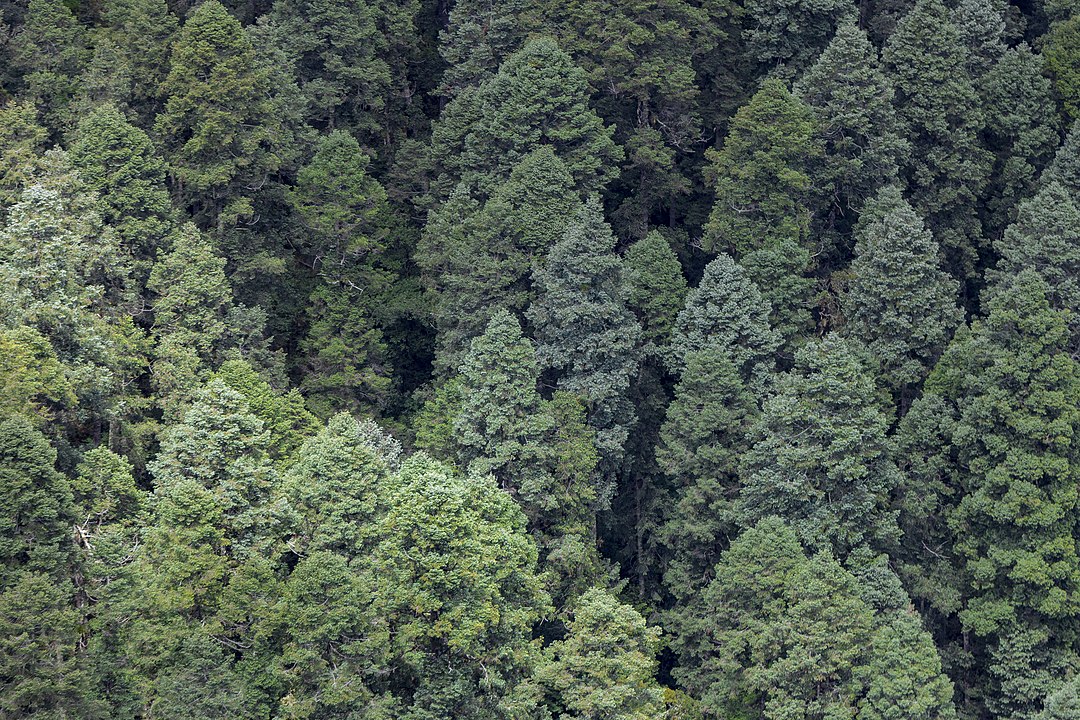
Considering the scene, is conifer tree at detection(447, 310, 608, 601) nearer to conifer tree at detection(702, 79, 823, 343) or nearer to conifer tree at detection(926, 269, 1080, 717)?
conifer tree at detection(702, 79, 823, 343)

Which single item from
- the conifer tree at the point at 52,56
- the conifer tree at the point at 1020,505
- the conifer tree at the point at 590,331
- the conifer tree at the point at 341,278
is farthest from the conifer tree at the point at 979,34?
the conifer tree at the point at 52,56

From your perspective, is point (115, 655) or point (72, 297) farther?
point (72, 297)

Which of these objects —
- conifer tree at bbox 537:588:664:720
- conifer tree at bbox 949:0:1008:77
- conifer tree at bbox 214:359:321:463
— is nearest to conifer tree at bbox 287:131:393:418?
conifer tree at bbox 214:359:321:463

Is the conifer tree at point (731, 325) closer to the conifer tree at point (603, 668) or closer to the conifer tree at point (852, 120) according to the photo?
the conifer tree at point (852, 120)

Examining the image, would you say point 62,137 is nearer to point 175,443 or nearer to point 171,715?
point 175,443

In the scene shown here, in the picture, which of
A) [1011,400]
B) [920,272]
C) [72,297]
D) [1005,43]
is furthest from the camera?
[1005,43]

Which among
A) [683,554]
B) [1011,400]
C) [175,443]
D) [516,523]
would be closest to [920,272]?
[1011,400]
